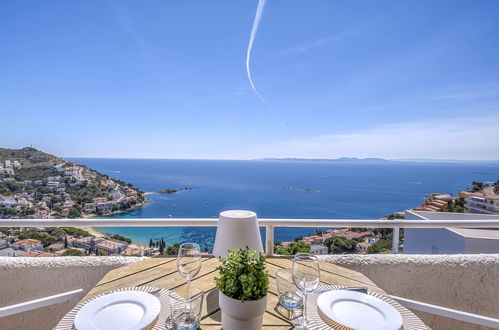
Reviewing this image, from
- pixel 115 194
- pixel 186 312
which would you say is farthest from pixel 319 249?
pixel 115 194

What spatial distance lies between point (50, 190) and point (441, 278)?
18.9 feet

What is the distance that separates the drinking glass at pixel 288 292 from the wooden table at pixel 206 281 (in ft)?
0.10

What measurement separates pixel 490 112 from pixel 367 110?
369 cm

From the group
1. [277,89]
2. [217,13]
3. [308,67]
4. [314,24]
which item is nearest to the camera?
[217,13]

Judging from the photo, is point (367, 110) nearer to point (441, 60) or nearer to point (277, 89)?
point (277, 89)

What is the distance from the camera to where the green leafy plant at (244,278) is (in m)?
0.57

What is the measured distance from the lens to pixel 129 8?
12.4ft

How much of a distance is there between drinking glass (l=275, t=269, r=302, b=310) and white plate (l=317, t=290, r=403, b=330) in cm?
8

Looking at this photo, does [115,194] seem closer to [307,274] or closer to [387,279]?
[387,279]

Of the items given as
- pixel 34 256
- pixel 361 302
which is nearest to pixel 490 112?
pixel 361 302

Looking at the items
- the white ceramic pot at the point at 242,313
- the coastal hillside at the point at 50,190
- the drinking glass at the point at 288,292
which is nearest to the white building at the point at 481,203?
the drinking glass at the point at 288,292

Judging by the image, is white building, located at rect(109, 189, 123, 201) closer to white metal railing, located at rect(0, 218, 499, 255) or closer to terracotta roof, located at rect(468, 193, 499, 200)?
white metal railing, located at rect(0, 218, 499, 255)

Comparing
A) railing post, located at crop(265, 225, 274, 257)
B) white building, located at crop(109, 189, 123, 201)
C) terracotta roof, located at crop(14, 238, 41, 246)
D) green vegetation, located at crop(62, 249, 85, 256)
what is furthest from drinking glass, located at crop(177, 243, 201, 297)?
white building, located at crop(109, 189, 123, 201)

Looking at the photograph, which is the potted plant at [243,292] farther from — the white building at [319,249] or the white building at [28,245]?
the white building at [28,245]
